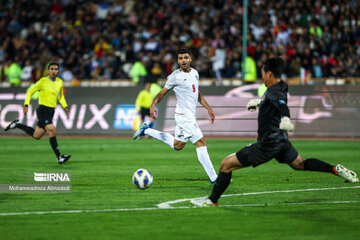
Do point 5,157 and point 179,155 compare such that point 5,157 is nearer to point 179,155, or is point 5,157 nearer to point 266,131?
point 179,155

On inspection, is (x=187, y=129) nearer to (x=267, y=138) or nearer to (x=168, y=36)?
(x=267, y=138)

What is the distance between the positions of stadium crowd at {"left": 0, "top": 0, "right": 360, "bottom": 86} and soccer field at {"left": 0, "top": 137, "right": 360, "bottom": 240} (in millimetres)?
11240

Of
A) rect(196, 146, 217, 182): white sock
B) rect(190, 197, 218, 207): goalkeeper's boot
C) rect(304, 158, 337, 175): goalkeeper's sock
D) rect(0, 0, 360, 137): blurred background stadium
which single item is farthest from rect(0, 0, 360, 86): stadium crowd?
rect(190, 197, 218, 207): goalkeeper's boot

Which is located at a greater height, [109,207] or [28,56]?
[28,56]

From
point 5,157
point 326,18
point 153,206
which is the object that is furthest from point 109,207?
point 326,18

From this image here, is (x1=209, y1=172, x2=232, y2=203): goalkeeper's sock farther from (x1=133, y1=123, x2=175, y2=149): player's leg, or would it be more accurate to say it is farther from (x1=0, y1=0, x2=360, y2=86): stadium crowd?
(x1=0, y1=0, x2=360, y2=86): stadium crowd

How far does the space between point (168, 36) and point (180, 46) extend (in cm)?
158

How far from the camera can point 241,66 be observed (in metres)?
26.9

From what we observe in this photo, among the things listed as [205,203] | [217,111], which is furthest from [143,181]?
[217,111]

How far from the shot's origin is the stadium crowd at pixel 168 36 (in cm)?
2600

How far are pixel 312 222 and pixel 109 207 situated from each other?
2.77 m

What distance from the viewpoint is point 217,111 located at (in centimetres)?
2373

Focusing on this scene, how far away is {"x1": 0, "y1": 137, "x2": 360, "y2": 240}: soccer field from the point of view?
23.2ft

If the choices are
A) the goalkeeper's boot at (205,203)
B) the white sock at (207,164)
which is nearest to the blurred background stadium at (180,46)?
the white sock at (207,164)
